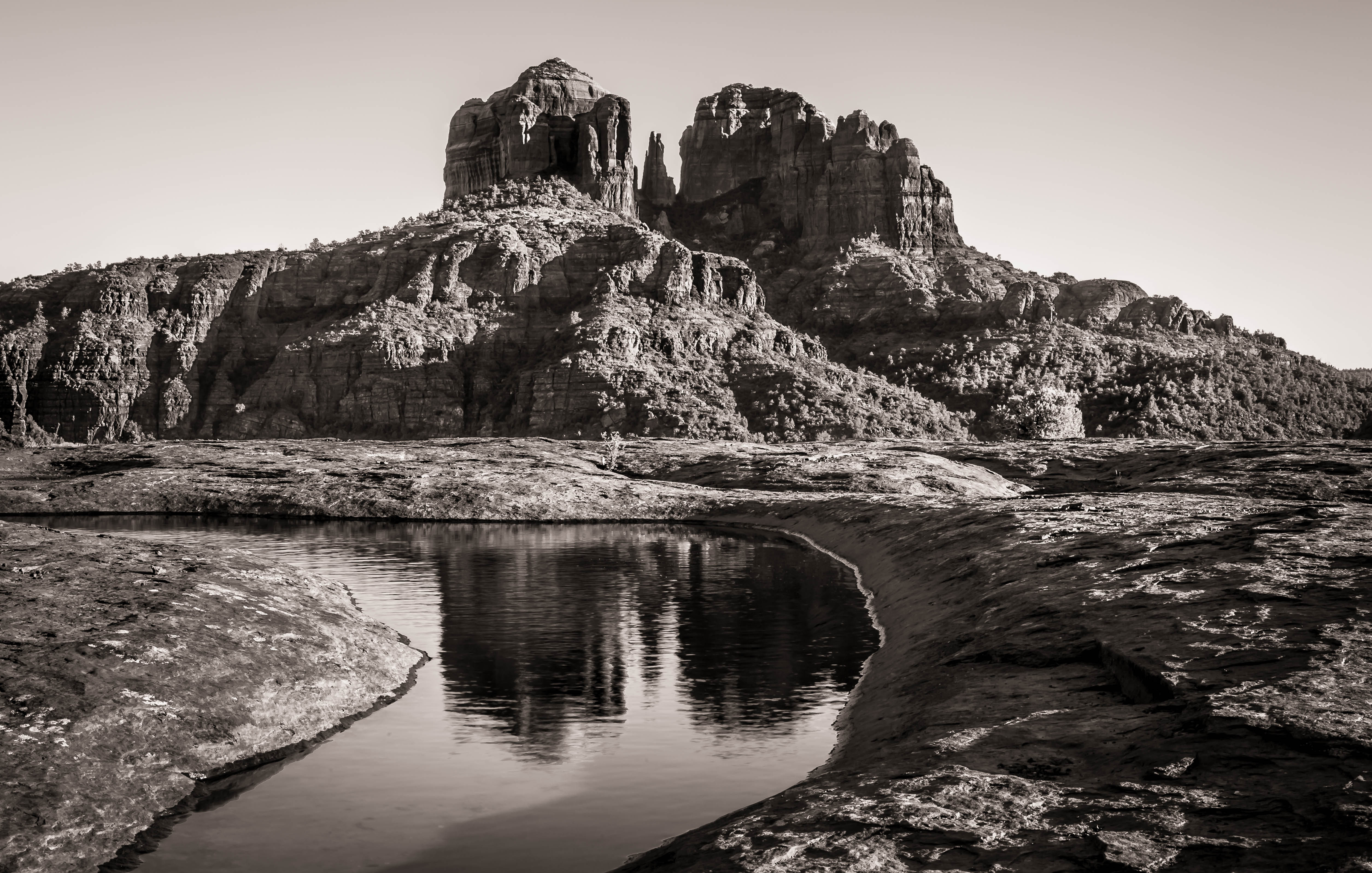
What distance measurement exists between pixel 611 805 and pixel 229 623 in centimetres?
938

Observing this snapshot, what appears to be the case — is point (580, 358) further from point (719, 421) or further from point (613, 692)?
point (613, 692)

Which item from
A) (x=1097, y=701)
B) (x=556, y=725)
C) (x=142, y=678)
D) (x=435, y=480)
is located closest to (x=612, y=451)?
(x=435, y=480)

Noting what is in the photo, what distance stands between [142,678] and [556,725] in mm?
6983

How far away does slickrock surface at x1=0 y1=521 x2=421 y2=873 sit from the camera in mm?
16094

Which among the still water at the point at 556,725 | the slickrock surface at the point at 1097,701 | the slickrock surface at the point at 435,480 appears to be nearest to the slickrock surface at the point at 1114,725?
the slickrock surface at the point at 1097,701

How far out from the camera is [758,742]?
71.7 ft

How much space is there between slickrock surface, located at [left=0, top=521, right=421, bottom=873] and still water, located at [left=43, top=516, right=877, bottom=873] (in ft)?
2.49

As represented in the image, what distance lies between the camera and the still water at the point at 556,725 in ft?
54.5

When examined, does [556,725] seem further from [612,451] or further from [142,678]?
[612,451]

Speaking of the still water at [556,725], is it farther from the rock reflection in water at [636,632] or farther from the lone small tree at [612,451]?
the lone small tree at [612,451]

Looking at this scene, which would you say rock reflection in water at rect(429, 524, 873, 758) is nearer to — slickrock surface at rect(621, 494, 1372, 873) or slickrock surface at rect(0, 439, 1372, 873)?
slickrock surface at rect(0, 439, 1372, 873)

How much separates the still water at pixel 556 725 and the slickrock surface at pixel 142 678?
2.49 feet

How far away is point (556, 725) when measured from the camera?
75.2 feet

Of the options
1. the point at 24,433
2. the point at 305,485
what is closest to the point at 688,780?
the point at 305,485
